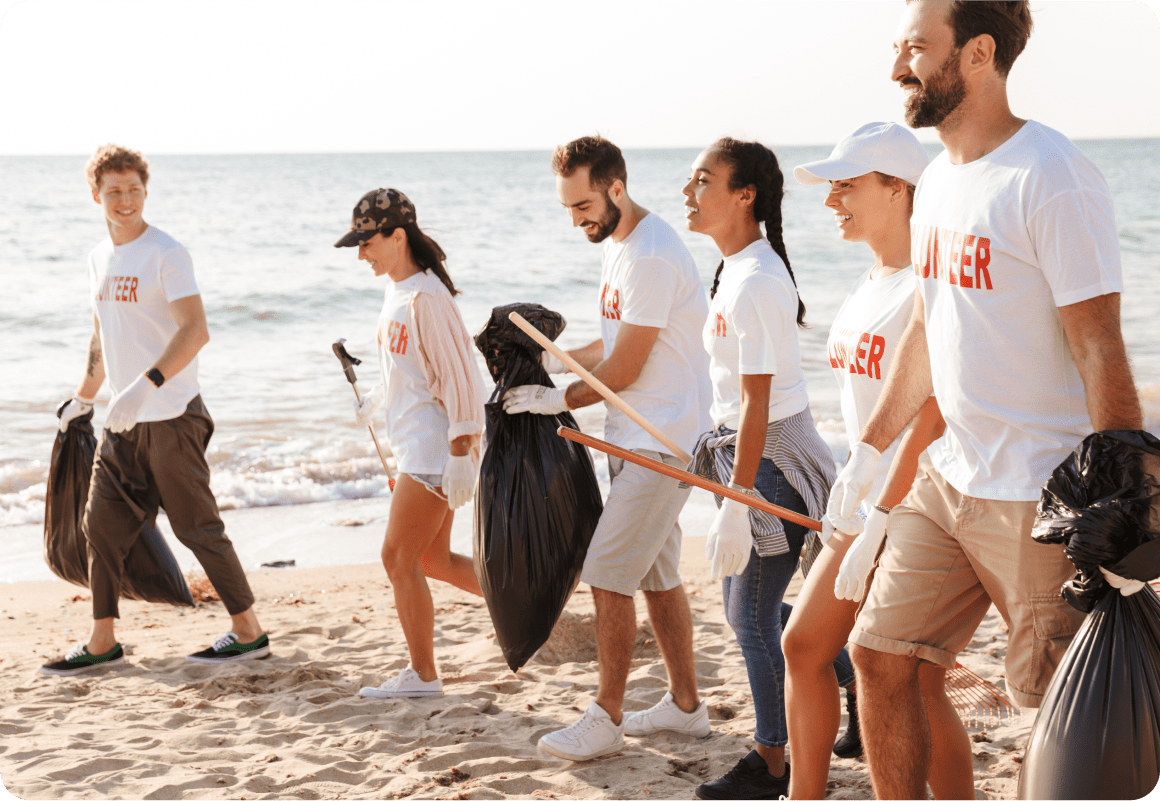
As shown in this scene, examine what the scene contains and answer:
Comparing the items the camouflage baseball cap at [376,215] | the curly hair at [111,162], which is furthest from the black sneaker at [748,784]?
the curly hair at [111,162]

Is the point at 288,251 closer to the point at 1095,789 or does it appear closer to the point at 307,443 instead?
the point at 307,443

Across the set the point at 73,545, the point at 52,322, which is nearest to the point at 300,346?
the point at 52,322

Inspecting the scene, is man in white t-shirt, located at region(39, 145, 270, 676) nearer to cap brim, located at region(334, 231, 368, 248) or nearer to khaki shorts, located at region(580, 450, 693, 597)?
cap brim, located at region(334, 231, 368, 248)

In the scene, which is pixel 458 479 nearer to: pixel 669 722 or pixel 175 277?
pixel 669 722

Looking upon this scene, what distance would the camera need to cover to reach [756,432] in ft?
8.65

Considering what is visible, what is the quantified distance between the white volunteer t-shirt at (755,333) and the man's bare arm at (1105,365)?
0.90 metres

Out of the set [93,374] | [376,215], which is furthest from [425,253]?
[93,374]

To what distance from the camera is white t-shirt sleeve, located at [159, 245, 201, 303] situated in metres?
4.12

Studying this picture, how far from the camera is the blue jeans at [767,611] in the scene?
275 centimetres

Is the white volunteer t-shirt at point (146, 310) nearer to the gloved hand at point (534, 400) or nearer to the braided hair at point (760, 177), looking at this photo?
the gloved hand at point (534, 400)

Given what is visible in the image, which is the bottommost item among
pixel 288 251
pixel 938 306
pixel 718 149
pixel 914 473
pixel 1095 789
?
pixel 1095 789

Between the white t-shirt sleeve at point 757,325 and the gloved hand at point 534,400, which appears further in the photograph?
the gloved hand at point 534,400

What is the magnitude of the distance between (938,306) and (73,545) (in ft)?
12.3

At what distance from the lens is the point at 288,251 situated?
21.4 meters
